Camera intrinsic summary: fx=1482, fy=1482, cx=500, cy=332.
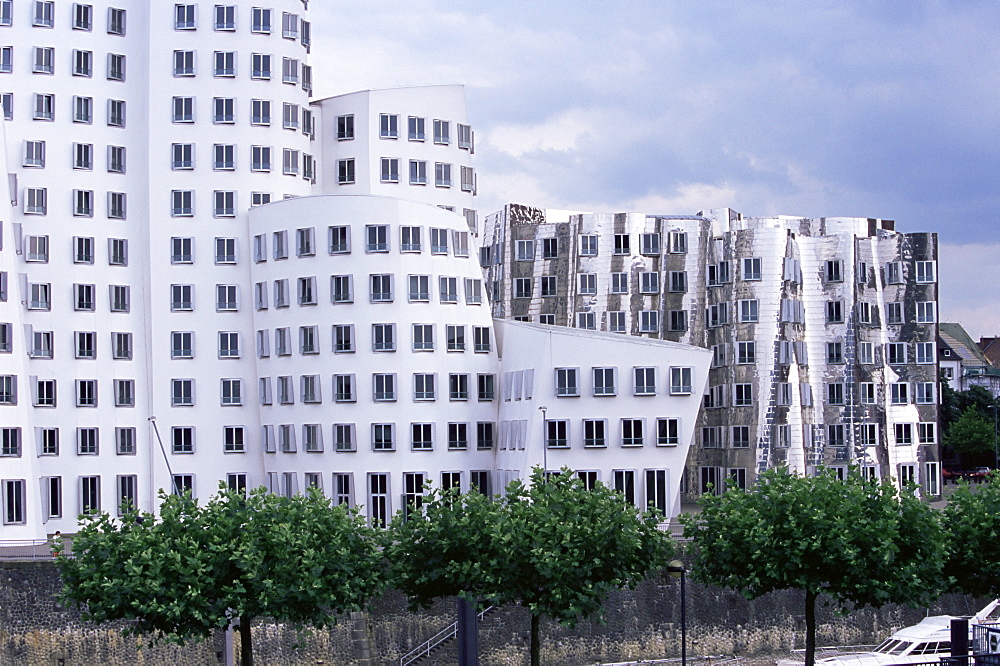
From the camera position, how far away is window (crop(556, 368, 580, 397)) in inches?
3711

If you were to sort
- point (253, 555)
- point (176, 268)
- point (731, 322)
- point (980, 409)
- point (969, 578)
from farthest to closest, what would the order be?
point (980, 409), point (731, 322), point (176, 268), point (969, 578), point (253, 555)

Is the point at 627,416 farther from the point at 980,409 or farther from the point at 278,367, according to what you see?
the point at 980,409

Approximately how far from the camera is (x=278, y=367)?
99.2 meters

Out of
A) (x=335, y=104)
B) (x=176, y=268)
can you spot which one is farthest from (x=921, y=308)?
(x=176, y=268)

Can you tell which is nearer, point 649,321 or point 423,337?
point 423,337

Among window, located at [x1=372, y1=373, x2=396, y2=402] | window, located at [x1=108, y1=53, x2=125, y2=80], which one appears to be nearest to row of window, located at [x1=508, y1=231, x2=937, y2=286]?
window, located at [x1=372, y1=373, x2=396, y2=402]

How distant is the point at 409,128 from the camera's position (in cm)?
10675

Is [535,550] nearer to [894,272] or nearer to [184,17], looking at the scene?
[184,17]

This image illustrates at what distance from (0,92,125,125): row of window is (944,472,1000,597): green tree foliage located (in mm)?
63068

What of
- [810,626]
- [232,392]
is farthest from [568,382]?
[810,626]

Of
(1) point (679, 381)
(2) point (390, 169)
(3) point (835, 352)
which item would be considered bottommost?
(1) point (679, 381)

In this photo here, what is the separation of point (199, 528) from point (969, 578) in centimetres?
3389

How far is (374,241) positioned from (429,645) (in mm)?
27327

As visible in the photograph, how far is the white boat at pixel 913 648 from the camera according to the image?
238 ft
